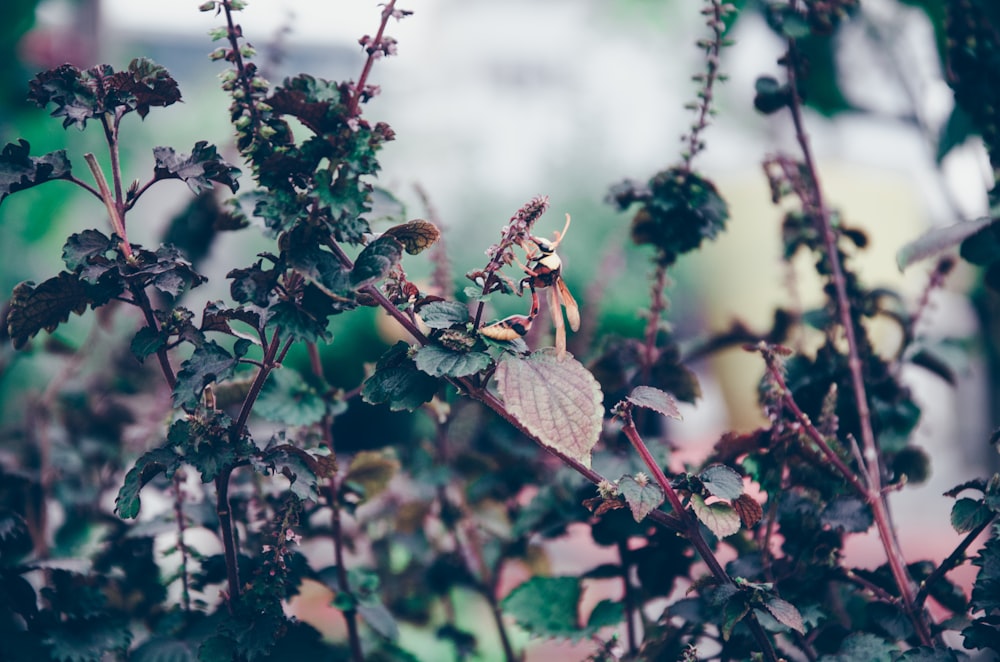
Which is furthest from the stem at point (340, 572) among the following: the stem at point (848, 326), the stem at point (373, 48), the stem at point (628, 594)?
the stem at point (848, 326)

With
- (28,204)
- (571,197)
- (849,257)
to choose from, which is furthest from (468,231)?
(849,257)

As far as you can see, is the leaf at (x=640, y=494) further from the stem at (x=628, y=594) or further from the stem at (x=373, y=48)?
the stem at (x=373, y=48)

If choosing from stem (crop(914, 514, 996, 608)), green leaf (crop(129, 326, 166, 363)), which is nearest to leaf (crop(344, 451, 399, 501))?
green leaf (crop(129, 326, 166, 363))

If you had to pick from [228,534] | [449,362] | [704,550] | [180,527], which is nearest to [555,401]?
A: [449,362]

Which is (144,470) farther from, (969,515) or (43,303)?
(969,515)

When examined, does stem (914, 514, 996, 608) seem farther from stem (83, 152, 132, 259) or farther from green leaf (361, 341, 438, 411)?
stem (83, 152, 132, 259)

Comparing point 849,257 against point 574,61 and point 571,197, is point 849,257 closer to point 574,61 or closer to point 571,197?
point 571,197
